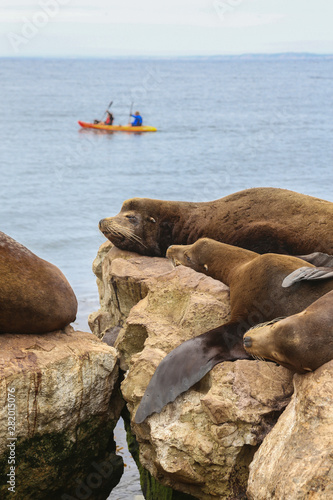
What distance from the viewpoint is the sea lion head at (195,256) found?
6.32 metres

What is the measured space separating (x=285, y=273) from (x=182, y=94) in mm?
60351

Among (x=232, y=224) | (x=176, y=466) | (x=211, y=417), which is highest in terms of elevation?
(x=232, y=224)

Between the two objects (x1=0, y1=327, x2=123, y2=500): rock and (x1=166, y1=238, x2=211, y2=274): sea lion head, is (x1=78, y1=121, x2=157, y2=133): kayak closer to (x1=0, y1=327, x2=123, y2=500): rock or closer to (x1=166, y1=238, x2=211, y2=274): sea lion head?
(x1=166, y1=238, x2=211, y2=274): sea lion head

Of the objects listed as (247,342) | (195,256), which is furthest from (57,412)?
(195,256)

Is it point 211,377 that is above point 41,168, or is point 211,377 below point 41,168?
above

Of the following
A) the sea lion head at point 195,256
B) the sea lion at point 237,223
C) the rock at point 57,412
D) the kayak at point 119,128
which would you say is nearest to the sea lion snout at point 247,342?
the rock at point 57,412

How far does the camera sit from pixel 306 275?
4.98m

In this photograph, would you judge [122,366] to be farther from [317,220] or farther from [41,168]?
[41,168]

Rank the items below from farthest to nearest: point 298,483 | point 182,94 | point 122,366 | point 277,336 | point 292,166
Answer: point 182,94 → point 292,166 → point 122,366 → point 277,336 → point 298,483

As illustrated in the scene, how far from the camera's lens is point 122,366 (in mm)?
5781

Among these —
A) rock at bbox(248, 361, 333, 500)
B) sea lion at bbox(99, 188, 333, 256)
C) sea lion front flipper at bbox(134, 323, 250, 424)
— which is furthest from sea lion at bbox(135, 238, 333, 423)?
sea lion at bbox(99, 188, 333, 256)

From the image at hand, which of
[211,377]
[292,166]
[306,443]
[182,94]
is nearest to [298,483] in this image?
[306,443]

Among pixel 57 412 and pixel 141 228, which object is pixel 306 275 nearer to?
pixel 57 412

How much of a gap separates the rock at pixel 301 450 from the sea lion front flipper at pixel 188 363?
719 millimetres
